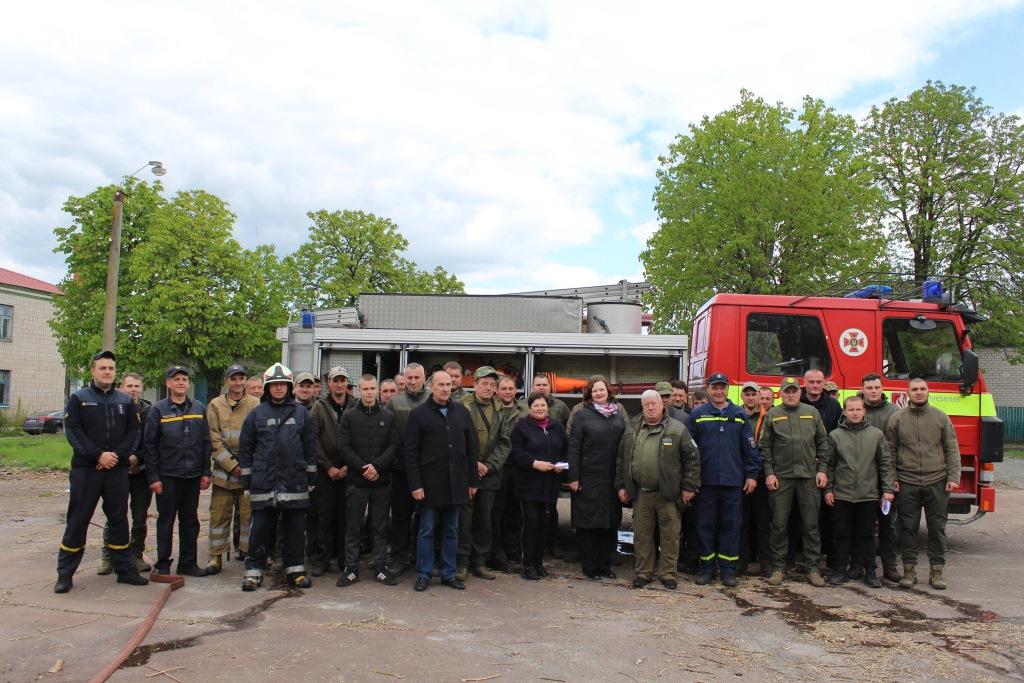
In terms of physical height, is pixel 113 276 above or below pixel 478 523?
above

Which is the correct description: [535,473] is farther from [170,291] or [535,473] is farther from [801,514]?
[170,291]

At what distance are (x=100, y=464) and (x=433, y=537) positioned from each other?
2775mm

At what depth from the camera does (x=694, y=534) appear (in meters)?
7.77

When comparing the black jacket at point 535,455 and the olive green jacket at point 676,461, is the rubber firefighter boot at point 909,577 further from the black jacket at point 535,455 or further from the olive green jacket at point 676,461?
the black jacket at point 535,455

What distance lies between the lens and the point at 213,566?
6.95 metres

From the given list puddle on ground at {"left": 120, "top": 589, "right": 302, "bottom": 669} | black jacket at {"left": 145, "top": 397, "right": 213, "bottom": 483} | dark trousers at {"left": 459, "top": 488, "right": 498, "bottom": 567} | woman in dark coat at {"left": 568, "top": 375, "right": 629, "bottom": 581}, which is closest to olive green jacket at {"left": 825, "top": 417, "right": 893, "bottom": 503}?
woman in dark coat at {"left": 568, "top": 375, "right": 629, "bottom": 581}

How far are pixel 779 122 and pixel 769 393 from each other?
19619mm

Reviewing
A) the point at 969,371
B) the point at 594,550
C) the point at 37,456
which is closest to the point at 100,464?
the point at 594,550

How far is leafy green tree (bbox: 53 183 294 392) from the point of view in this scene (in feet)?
83.3

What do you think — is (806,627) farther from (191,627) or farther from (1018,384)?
(1018,384)

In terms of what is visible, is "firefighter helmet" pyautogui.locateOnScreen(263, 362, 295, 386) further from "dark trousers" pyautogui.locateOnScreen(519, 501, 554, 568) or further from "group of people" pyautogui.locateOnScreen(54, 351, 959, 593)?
"dark trousers" pyautogui.locateOnScreen(519, 501, 554, 568)

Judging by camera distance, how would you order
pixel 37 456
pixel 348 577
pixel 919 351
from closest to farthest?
1. pixel 348 577
2. pixel 919 351
3. pixel 37 456

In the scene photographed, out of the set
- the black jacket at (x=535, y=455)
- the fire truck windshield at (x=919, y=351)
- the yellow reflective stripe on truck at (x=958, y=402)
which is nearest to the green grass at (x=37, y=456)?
the black jacket at (x=535, y=455)

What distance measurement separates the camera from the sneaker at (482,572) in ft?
23.4
